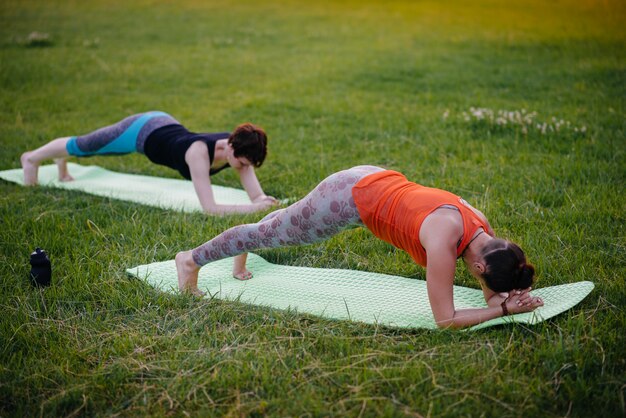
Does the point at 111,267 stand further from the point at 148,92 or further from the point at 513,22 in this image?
the point at 513,22

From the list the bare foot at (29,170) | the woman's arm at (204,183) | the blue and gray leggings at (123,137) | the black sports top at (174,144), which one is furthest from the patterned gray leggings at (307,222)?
the bare foot at (29,170)

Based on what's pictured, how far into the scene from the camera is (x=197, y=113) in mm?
8586

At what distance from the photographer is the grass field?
2.68 m

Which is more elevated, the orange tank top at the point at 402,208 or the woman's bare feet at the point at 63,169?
the orange tank top at the point at 402,208

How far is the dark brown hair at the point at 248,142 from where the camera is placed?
516cm

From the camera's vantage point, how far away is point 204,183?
5.23 meters

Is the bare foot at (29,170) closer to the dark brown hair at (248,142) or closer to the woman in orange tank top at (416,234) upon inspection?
the dark brown hair at (248,142)

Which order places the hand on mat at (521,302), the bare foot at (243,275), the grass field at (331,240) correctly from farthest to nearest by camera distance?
1. the bare foot at (243,275)
2. the hand on mat at (521,302)
3. the grass field at (331,240)

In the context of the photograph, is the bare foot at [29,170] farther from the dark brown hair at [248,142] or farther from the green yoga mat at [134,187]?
the dark brown hair at [248,142]

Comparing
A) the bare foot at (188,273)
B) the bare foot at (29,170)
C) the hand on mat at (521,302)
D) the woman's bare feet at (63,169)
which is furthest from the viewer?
the woman's bare feet at (63,169)

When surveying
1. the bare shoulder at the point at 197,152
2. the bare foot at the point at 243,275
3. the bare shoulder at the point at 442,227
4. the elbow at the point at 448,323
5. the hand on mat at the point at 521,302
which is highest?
the bare shoulder at the point at 442,227

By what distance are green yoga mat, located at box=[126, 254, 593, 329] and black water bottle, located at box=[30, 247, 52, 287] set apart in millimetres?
509

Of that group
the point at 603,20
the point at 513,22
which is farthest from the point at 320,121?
the point at 603,20

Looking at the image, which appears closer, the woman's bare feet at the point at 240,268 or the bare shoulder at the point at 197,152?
the woman's bare feet at the point at 240,268
